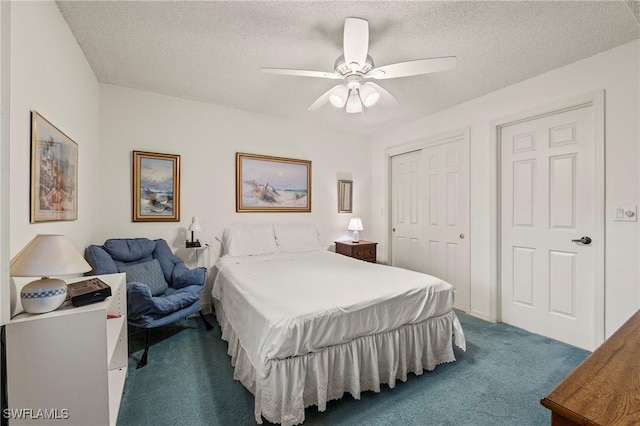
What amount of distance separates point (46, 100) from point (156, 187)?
1523 millimetres

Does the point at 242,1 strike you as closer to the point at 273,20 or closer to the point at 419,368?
the point at 273,20

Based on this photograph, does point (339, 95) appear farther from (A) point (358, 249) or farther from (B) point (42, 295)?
(A) point (358, 249)

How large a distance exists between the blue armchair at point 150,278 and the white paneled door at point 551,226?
3.22m

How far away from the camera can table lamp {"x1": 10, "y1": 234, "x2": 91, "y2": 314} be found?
1.13 metres

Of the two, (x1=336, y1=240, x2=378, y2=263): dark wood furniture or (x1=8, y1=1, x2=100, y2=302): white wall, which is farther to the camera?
(x1=336, y1=240, x2=378, y2=263): dark wood furniture

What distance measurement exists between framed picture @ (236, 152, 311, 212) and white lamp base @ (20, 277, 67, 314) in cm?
229

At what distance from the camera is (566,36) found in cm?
203

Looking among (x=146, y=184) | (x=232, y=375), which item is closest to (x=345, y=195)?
(x=146, y=184)

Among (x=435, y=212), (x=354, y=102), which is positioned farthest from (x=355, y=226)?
(x=354, y=102)

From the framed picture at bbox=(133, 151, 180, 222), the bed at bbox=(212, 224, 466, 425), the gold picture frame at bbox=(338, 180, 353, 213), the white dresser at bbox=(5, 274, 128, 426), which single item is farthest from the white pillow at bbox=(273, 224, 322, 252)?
the white dresser at bbox=(5, 274, 128, 426)

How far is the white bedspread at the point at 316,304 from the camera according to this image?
60.0 inches

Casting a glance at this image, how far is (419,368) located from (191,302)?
1942 millimetres

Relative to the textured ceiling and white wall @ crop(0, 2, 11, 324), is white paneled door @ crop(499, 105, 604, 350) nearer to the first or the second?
the textured ceiling

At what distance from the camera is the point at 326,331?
63.0 inches
